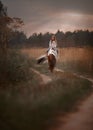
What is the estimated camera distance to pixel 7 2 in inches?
131

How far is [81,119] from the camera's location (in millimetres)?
3576

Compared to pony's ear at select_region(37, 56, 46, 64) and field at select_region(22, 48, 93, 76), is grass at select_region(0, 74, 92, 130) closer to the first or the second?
field at select_region(22, 48, 93, 76)

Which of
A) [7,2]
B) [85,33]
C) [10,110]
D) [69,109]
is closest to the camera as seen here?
[10,110]

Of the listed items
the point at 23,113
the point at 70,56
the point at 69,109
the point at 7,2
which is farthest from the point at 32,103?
the point at 7,2

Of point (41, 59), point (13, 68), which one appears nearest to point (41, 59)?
point (41, 59)

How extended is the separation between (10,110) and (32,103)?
26 centimetres

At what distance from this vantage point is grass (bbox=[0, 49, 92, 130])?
10.3 ft

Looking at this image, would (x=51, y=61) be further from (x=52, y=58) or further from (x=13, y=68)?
(x=13, y=68)

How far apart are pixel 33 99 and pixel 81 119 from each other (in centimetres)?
62

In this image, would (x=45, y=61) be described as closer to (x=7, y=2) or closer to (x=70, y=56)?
(x=70, y=56)

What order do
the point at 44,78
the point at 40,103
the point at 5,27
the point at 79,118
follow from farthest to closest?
the point at 79,118 < the point at 44,78 < the point at 40,103 < the point at 5,27

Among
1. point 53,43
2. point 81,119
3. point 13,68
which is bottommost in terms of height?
point 81,119

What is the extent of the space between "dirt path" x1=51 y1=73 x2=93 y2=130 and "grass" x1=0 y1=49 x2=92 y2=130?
0.07 metres

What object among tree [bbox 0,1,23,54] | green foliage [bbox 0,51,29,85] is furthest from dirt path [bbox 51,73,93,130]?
tree [bbox 0,1,23,54]
